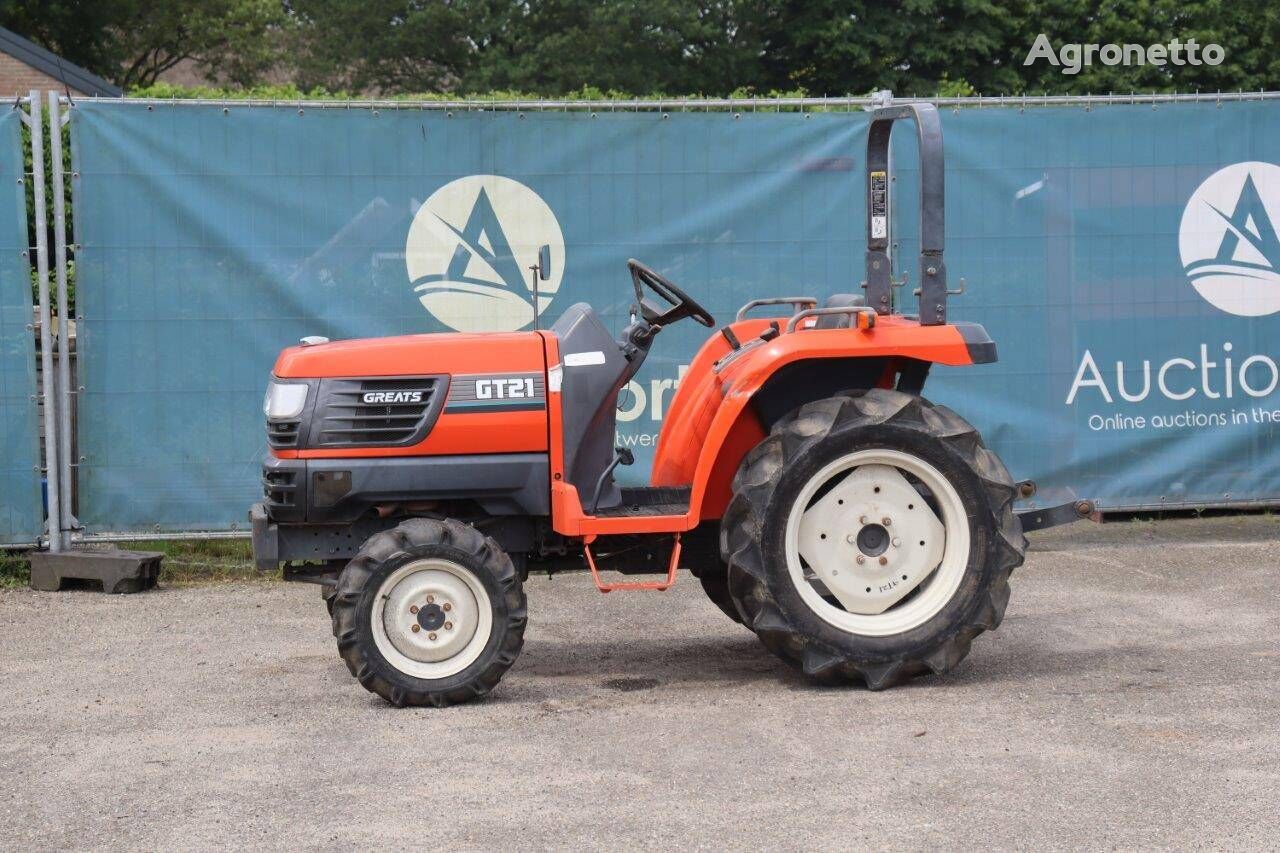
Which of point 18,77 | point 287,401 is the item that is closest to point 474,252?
point 287,401

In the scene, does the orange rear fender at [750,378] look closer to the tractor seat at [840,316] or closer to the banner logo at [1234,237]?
the tractor seat at [840,316]

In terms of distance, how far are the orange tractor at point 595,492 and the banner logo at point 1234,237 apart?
378 cm

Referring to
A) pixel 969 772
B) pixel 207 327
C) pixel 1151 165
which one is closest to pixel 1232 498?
pixel 1151 165

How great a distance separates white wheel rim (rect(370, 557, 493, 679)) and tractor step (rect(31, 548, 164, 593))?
3.06 m

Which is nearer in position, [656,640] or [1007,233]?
[656,640]

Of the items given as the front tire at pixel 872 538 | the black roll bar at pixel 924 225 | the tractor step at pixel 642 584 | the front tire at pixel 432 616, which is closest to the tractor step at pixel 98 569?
the front tire at pixel 432 616

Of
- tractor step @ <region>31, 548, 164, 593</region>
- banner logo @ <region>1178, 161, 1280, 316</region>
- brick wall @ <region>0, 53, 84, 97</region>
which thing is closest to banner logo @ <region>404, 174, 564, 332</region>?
tractor step @ <region>31, 548, 164, 593</region>

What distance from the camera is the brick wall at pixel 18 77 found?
90.0ft

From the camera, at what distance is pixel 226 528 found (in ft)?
29.4

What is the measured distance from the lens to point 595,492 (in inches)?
255

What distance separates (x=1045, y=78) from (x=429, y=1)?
1305 cm

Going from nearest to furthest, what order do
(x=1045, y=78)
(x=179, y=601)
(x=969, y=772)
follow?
(x=969, y=772), (x=179, y=601), (x=1045, y=78)

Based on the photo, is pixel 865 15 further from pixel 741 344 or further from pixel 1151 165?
pixel 741 344

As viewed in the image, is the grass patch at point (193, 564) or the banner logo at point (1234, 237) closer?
the grass patch at point (193, 564)
